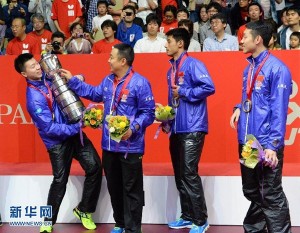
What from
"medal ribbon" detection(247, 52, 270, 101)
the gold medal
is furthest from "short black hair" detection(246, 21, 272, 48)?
the gold medal

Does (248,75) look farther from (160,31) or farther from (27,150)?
(160,31)

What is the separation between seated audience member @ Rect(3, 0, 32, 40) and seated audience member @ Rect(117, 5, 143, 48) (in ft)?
8.16

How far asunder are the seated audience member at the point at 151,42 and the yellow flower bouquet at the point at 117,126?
4003 mm

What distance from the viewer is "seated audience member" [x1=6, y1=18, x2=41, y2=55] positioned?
1138 cm

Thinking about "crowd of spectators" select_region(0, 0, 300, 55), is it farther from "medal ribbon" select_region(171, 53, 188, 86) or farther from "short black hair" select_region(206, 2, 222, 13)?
"medal ribbon" select_region(171, 53, 188, 86)

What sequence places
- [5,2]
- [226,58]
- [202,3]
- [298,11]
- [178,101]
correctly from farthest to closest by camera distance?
[5,2] < [202,3] < [298,11] < [226,58] < [178,101]

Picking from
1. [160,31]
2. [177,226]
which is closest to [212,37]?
[160,31]

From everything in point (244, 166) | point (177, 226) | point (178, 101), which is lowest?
point (177, 226)

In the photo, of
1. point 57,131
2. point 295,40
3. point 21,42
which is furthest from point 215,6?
point 57,131

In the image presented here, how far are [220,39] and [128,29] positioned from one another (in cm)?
177

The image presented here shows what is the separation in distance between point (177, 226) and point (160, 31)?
4.72 meters

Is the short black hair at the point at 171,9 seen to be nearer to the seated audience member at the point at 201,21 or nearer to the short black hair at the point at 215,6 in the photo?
the seated audience member at the point at 201,21

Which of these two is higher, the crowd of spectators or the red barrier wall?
the crowd of spectators

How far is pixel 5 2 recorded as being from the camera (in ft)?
46.9
